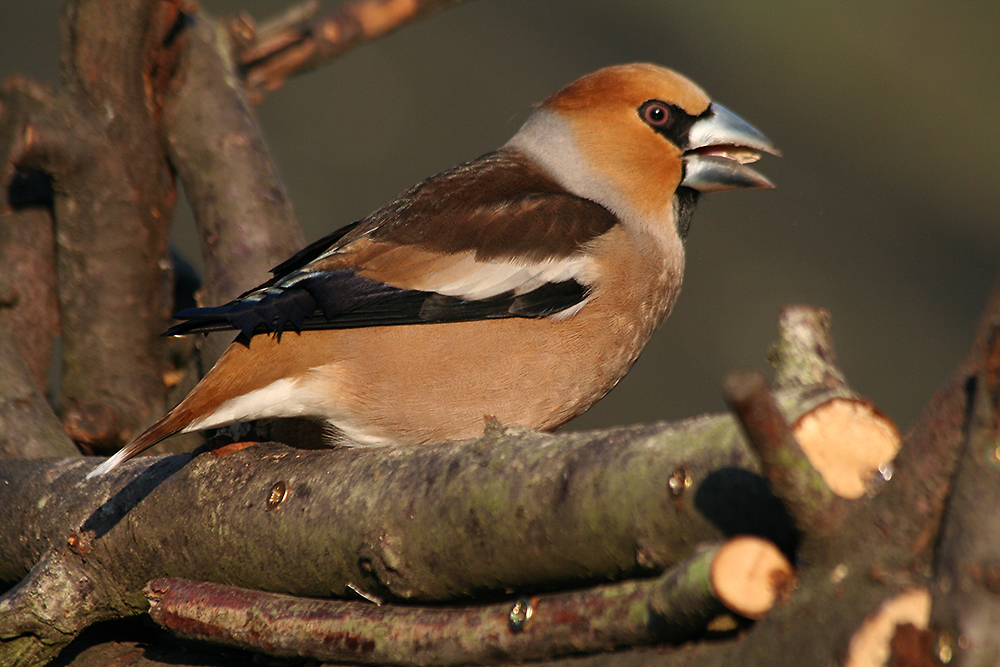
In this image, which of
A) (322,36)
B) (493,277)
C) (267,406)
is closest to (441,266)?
(493,277)

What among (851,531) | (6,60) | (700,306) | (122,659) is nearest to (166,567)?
(122,659)

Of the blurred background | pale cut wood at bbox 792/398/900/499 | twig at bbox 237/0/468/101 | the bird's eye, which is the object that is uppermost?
twig at bbox 237/0/468/101

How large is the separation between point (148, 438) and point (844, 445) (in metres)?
1.75

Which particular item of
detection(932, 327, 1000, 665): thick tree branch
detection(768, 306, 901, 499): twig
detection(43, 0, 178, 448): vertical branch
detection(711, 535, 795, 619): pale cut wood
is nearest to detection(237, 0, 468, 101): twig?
detection(43, 0, 178, 448): vertical branch

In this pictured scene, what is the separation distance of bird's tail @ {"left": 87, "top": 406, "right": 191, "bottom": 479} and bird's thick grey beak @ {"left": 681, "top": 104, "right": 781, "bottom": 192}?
190 centimetres

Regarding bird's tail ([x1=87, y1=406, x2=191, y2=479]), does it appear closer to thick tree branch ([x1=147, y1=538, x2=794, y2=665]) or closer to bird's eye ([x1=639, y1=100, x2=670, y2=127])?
thick tree branch ([x1=147, y1=538, x2=794, y2=665])

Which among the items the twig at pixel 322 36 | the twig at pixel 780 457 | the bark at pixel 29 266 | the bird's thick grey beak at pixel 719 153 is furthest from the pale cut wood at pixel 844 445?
the twig at pixel 322 36

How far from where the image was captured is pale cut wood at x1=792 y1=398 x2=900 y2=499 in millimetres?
1791

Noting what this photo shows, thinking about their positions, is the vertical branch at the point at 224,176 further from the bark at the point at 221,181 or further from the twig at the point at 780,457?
the twig at the point at 780,457

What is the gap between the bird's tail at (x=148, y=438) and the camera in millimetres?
2633

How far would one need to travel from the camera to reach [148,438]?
2648 mm

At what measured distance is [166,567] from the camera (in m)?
2.72

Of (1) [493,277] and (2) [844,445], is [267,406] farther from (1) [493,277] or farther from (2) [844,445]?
(2) [844,445]

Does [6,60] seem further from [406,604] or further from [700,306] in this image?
[406,604]
